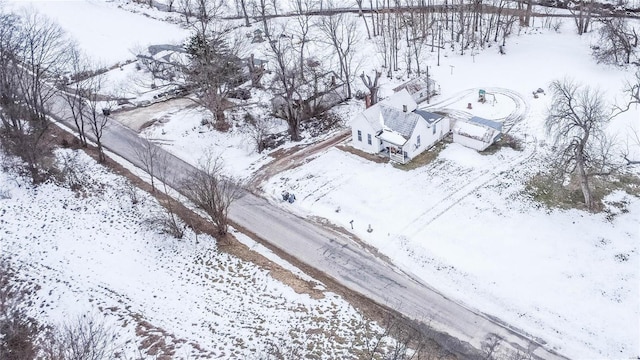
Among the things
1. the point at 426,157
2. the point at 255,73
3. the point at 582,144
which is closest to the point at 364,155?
the point at 426,157

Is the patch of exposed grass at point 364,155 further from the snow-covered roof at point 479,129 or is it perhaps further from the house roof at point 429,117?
the snow-covered roof at point 479,129

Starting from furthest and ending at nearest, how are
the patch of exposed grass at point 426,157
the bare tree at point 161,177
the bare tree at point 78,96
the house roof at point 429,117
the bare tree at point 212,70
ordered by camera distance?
the bare tree at point 212,70
the bare tree at point 78,96
the house roof at point 429,117
the patch of exposed grass at point 426,157
the bare tree at point 161,177

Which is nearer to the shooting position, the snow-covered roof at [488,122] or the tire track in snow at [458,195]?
the tire track in snow at [458,195]

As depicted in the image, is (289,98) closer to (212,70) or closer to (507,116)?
(212,70)

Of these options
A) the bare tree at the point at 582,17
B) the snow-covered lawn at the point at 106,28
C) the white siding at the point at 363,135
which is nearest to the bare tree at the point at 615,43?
the bare tree at the point at 582,17

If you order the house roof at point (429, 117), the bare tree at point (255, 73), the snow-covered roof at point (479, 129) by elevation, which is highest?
the bare tree at point (255, 73)

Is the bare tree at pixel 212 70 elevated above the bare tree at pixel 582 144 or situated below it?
above

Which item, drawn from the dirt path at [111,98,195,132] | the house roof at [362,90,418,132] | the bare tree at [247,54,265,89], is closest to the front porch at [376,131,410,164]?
the house roof at [362,90,418,132]
